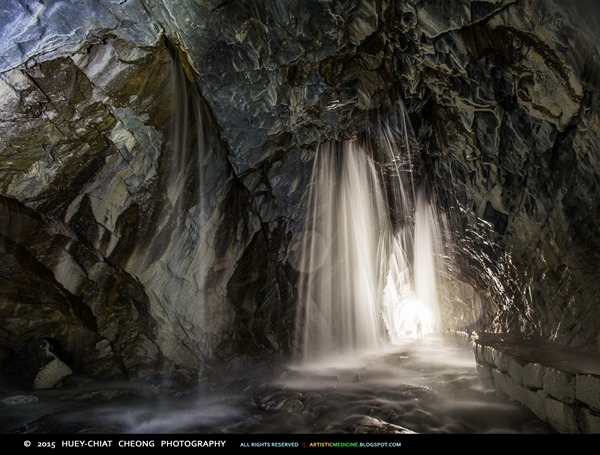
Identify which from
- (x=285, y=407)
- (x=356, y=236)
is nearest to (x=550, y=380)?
(x=285, y=407)

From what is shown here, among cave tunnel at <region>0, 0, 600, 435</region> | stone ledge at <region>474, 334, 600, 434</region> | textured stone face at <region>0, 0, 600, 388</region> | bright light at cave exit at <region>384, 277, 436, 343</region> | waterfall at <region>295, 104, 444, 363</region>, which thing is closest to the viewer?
stone ledge at <region>474, 334, 600, 434</region>

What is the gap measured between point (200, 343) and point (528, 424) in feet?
25.9

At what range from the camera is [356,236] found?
14.5 metres

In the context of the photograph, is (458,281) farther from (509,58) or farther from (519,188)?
(509,58)

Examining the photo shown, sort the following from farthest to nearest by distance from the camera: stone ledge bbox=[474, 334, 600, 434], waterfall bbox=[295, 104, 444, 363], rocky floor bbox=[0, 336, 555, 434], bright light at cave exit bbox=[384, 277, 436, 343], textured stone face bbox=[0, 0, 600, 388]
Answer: bright light at cave exit bbox=[384, 277, 436, 343] → waterfall bbox=[295, 104, 444, 363] → textured stone face bbox=[0, 0, 600, 388] → rocky floor bbox=[0, 336, 555, 434] → stone ledge bbox=[474, 334, 600, 434]

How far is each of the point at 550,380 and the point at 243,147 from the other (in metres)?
8.38

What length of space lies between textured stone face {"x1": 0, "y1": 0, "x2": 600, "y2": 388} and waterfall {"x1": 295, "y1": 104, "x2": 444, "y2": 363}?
798 millimetres

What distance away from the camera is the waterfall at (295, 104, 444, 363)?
12109mm

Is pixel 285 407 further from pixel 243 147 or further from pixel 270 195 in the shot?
pixel 243 147

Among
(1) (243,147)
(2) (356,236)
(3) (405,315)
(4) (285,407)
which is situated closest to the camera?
(4) (285,407)

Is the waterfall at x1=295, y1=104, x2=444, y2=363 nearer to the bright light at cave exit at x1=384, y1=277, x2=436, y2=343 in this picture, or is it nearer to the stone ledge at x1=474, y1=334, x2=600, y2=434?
the stone ledge at x1=474, y1=334, x2=600, y2=434

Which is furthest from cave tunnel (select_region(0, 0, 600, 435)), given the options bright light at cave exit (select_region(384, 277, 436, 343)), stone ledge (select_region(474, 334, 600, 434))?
bright light at cave exit (select_region(384, 277, 436, 343))

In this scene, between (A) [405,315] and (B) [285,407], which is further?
(A) [405,315]

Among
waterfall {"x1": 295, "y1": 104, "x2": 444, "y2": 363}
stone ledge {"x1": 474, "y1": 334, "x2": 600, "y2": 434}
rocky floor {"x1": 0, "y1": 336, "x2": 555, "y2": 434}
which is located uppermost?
waterfall {"x1": 295, "y1": 104, "x2": 444, "y2": 363}
